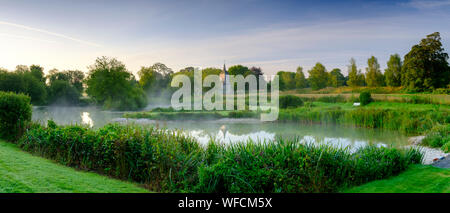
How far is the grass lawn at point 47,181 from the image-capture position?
153 inches

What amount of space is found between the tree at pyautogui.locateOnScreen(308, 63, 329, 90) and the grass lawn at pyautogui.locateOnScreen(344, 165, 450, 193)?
3218 cm

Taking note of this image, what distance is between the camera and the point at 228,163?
4398 mm

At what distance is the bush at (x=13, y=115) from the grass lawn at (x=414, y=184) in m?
9.65

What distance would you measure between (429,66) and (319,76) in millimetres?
13163

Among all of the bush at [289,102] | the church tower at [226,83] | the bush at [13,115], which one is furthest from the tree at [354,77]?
the bush at [13,115]

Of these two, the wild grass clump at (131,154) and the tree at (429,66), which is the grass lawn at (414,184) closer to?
the wild grass clump at (131,154)

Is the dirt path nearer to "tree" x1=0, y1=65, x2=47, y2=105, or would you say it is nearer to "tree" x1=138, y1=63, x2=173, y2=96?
"tree" x1=0, y1=65, x2=47, y2=105

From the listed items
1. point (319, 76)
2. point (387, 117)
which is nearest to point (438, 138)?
Answer: point (387, 117)

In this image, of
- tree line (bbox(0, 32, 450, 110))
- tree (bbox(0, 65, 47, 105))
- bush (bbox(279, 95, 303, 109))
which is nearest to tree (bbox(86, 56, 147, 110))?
tree line (bbox(0, 32, 450, 110))

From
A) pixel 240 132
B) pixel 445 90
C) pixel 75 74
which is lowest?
pixel 240 132
